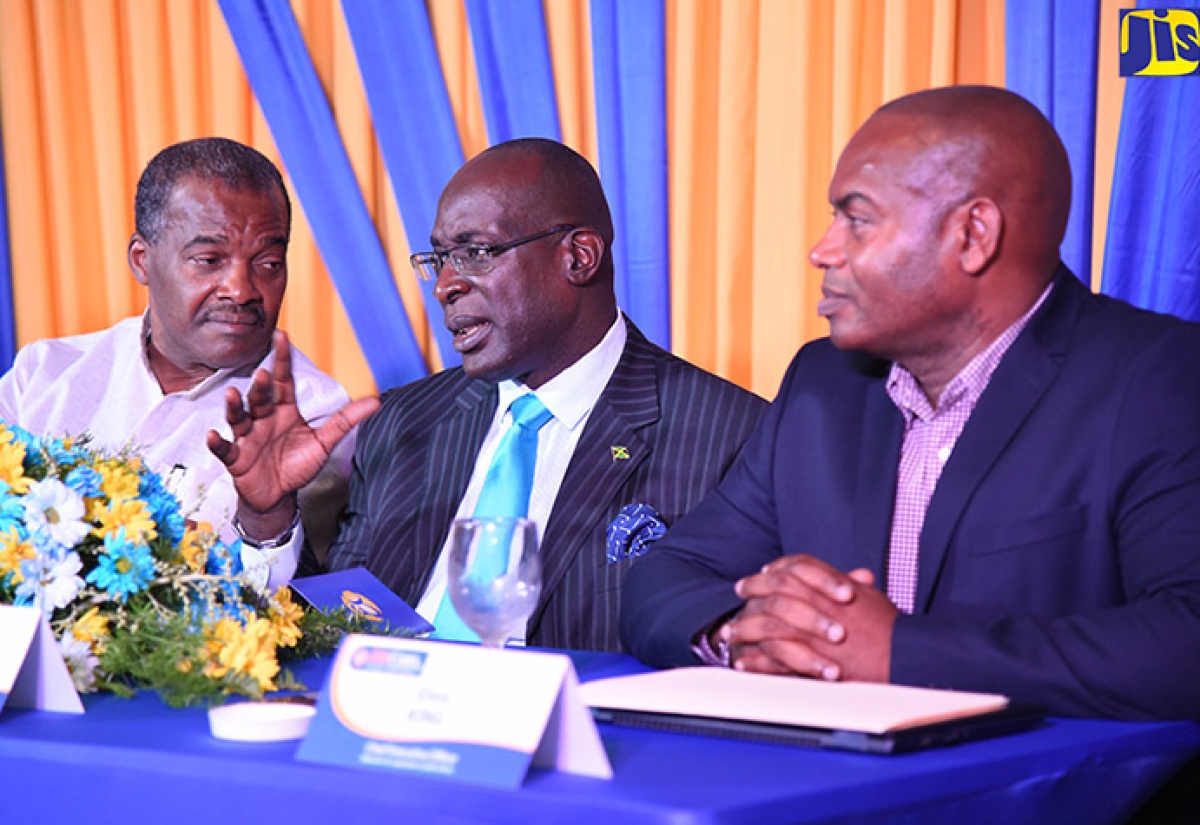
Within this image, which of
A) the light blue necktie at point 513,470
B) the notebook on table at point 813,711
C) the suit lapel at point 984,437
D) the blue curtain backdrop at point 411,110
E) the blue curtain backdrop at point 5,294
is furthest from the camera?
the blue curtain backdrop at point 5,294

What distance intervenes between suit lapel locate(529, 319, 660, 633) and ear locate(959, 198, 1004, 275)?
951 mm

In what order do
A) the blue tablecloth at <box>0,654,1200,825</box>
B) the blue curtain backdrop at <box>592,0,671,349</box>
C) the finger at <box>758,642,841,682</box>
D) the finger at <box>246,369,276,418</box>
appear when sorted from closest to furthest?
the blue tablecloth at <box>0,654,1200,825</box> < the finger at <box>758,642,841,682</box> < the finger at <box>246,369,276,418</box> < the blue curtain backdrop at <box>592,0,671,349</box>

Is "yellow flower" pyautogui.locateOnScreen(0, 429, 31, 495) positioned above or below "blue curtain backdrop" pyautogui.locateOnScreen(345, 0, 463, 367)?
below

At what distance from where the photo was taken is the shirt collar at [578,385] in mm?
3131

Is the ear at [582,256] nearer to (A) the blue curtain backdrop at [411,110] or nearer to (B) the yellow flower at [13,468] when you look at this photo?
(A) the blue curtain backdrop at [411,110]

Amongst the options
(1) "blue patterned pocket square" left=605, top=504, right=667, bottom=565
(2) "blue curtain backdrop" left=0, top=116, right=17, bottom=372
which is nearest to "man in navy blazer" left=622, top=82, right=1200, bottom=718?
(1) "blue patterned pocket square" left=605, top=504, right=667, bottom=565

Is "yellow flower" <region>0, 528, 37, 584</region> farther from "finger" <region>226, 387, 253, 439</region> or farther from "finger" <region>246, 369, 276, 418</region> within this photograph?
"finger" <region>246, 369, 276, 418</region>

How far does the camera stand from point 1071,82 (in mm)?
3191

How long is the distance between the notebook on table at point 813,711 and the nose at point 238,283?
7.00 ft

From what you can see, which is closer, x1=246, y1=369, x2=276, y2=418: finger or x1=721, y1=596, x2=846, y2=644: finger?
x1=721, y1=596, x2=846, y2=644: finger

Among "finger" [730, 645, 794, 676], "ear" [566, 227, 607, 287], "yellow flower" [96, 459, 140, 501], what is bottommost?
"finger" [730, 645, 794, 676]

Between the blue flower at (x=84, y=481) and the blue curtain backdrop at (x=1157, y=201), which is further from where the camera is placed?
the blue curtain backdrop at (x=1157, y=201)

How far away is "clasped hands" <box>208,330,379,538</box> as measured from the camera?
275cm

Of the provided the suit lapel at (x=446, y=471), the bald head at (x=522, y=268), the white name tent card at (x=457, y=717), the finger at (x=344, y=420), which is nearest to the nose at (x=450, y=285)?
the bald head at (x=522, y=268)
